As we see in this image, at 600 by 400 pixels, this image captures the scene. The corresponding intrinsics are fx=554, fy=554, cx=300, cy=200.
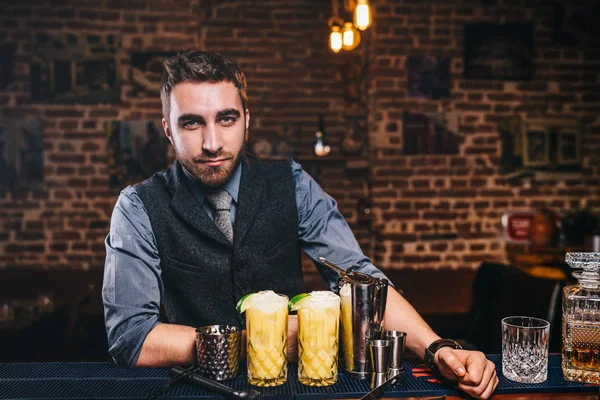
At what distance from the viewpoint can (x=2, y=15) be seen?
4.06 metres

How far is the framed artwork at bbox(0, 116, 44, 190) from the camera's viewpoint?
4066 mm

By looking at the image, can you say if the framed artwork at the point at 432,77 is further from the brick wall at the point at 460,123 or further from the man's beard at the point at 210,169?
the man's beard at the point at 210,169

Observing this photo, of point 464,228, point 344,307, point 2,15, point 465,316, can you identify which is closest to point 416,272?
point 464,228

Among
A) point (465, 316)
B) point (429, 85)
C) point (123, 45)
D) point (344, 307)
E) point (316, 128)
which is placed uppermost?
point (123, 45)

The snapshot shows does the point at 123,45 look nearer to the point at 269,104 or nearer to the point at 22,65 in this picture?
the point at 22,65

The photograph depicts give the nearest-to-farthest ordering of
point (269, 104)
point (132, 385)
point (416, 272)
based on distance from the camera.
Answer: point (132, 385)
point (416, 272)
point (269, 104)

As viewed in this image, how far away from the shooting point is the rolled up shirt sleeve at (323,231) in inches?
71.6

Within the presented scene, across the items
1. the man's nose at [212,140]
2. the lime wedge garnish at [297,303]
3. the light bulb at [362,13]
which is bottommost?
the lime wedge garnish at [297,303]

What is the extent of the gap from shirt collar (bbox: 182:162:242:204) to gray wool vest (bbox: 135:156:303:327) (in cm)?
2

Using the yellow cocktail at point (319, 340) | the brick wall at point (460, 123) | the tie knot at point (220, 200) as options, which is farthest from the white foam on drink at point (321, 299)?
the brick wall at point (460, 123)

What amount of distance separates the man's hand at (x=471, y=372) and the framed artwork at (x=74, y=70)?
11.6ft

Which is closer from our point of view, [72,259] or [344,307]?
[344,307]

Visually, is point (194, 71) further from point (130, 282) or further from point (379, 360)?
point (379, 360)

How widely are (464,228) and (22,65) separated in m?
3.45
